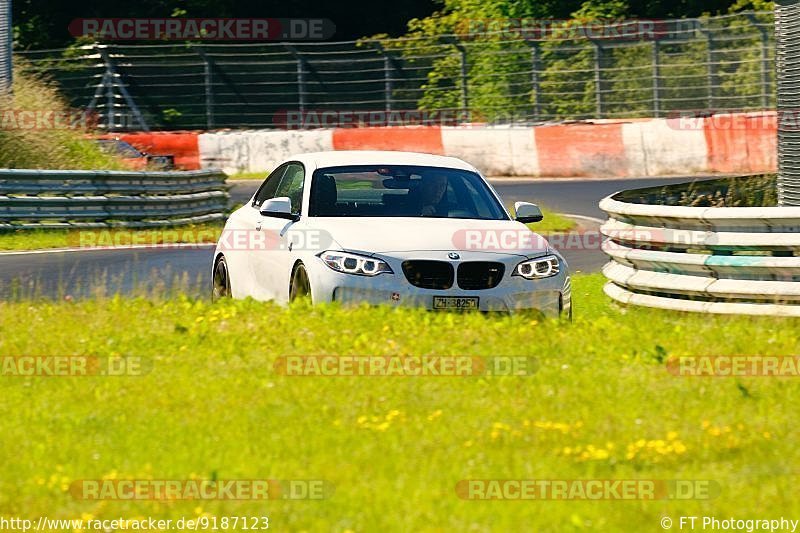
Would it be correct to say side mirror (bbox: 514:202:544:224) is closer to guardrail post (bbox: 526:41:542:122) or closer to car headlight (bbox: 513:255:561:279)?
car headlight (bbox: 513:255:561:279)

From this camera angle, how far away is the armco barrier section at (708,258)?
10.6 meters

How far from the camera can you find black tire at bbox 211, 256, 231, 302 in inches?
481

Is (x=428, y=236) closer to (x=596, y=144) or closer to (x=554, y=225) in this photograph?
(x=554, y=225)

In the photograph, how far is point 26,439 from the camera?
6969 millimetres

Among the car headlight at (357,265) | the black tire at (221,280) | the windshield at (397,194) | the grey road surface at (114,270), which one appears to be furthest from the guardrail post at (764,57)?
the car headlight at (357,265)

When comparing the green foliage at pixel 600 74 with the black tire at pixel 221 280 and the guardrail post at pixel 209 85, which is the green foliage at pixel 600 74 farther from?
the black tire at pixel 221 280

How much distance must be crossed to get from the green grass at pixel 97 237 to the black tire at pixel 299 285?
883 cm

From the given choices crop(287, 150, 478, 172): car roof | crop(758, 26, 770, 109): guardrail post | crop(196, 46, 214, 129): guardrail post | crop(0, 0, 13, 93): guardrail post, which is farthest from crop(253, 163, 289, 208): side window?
crop(196, 46, 214, 129): guardrail post

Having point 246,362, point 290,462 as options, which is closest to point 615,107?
point 246,362

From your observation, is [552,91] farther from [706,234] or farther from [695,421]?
[695,421]

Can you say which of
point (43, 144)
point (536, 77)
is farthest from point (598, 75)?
point (43, 144)

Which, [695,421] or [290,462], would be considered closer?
[290,462]

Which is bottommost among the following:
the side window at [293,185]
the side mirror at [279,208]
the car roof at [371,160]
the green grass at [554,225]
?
the green grass at [554,225]

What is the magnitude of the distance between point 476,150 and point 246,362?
20.2 meters
